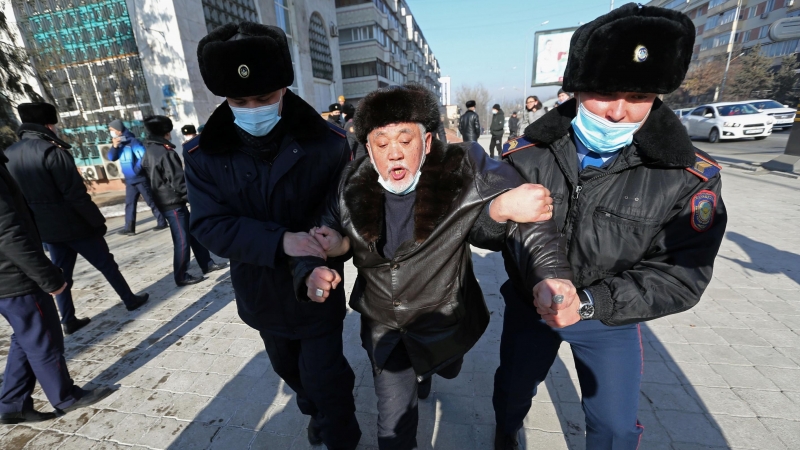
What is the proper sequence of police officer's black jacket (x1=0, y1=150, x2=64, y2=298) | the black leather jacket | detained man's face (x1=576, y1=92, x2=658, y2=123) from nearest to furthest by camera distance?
detained man's face (x1=576, y1=92, x2=658, y2=123) → police officer's black jacket (x1=0, y1=150, x2=64, y2=298) → the black leather jacket

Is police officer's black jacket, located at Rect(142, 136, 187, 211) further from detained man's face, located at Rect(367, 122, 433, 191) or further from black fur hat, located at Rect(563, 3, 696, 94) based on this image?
black fur hat, located at Rect(563, 3, 696, 94)

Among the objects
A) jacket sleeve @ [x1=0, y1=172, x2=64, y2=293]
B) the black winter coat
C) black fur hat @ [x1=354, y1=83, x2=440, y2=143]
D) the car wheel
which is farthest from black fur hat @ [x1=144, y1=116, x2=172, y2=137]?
the car wheel

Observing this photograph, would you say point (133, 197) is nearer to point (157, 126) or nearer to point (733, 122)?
point (157, 126)

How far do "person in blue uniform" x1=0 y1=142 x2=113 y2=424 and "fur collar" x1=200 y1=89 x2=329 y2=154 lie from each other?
1.57 m

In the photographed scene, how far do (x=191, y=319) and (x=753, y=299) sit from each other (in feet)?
20.3

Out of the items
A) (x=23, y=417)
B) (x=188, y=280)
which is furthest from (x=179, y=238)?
(x=23, y=417)

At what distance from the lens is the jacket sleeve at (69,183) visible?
138 inches

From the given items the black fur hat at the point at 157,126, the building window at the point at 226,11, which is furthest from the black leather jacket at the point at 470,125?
the black fur hat at the point at 157,126

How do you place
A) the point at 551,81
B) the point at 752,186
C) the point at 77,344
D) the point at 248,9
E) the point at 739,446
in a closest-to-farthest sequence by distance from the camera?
the point at 739,446 → the point at 77,344 → the point at 752,186 → the point at 248,9 → the point at 551,81

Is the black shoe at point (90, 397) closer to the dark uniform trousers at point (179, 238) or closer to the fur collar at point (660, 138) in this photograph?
the dark uniform trousers at point (179, 238)

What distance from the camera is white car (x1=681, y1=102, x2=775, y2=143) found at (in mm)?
15055

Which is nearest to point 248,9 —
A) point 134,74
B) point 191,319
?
point 134,74

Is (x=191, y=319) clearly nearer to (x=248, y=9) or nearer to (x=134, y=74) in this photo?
(x=134, y=74)

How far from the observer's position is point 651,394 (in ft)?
8.53
